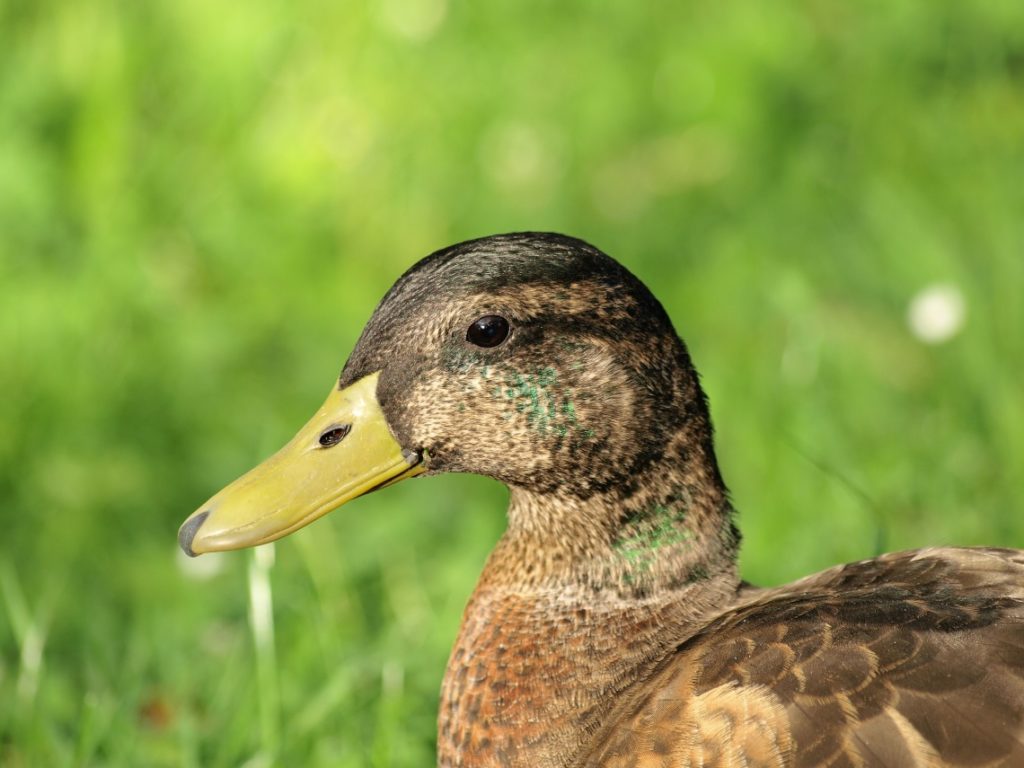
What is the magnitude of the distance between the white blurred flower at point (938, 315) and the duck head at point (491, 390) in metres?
1.58

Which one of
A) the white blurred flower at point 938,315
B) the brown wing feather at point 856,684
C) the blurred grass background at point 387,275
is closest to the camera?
the brown wing feather at point 856,684

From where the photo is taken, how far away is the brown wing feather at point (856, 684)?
6.05 ft

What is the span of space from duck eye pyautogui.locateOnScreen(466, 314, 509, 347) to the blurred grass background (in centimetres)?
78

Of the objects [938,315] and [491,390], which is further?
[938,315]

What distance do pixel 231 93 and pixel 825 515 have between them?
2.57 meters

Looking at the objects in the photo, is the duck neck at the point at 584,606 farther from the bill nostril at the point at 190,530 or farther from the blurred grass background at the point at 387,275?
the bill nostril at the point at 190,530

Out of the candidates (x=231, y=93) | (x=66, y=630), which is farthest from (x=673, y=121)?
(x=66, y=630)

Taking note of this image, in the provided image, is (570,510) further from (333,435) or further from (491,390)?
(333,435)

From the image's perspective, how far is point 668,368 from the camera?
7.59 feet

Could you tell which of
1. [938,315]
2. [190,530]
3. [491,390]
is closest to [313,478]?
[190,530]

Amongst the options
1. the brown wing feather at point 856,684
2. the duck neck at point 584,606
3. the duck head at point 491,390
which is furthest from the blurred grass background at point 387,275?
the brown wing feather at point 856,684

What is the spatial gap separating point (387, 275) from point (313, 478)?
8.00 feet

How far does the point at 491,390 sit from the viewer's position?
7.45 feet

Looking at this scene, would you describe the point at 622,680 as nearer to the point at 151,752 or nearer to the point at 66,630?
the point at 151,752
